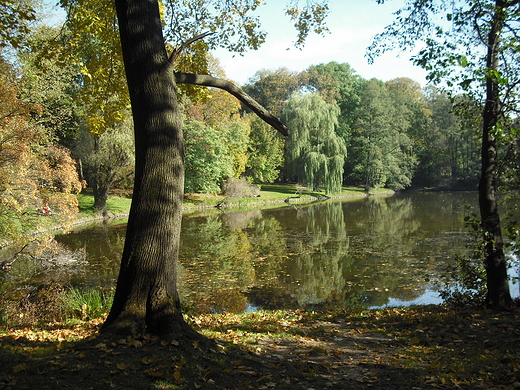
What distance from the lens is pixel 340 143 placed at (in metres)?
37.8

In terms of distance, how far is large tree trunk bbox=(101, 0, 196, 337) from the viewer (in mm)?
4053

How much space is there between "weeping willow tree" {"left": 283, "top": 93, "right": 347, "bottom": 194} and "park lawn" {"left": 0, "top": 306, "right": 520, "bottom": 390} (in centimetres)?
3092

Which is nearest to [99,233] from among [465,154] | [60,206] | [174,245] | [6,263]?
[60,206]

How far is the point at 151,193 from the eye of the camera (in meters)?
4.26

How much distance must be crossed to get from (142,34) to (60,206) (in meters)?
10.9

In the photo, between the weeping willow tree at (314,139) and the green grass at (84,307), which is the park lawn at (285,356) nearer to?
the green grass at (84,307)

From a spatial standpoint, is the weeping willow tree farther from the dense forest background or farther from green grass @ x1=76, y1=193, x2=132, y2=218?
green grass @ x1=76, y1=193, x2=132, y2=218

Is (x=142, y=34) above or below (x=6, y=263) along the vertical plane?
above

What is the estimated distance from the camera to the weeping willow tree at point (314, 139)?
36.8 m

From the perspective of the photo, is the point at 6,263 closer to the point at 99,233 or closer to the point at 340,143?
the point at 99,233

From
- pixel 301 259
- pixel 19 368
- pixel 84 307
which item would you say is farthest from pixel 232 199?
pixel 19 368

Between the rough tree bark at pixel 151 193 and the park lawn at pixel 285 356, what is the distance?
289 mm

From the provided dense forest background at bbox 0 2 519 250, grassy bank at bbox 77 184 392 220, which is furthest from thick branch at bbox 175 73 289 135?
grassy bank at bbox 77 184 392 220

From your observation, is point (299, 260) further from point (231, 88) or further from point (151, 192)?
point (151, 192)
